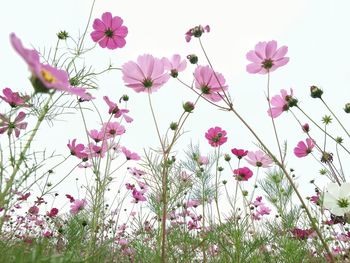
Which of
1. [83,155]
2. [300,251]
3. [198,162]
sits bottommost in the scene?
[300,251]

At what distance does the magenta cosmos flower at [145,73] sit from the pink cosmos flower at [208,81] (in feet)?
0.41

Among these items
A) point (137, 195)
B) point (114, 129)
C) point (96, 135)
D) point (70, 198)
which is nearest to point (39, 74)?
point (114, 129)

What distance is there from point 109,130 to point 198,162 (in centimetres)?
66

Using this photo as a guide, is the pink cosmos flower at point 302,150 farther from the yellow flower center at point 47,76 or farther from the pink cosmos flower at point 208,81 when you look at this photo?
the yellow flower center at point 47,76

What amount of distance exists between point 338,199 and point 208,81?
0.66 meters

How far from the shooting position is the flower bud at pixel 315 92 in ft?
4.82

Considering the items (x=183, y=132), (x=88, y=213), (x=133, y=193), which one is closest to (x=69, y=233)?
(x=88, y=213)

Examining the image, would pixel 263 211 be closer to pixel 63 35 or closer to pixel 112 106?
pixel 112 106

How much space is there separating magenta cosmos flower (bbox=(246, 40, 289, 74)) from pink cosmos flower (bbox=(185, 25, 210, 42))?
0.23m

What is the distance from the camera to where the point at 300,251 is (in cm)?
184

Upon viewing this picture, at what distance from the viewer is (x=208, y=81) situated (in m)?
1.38

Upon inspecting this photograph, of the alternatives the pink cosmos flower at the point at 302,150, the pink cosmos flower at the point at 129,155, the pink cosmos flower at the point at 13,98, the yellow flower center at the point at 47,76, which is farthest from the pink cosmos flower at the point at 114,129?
the yellow flower center at the point at 47,76

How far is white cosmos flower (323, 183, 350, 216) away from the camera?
1209 mm

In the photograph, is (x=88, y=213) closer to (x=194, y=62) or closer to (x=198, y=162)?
(x=198, y=162)
